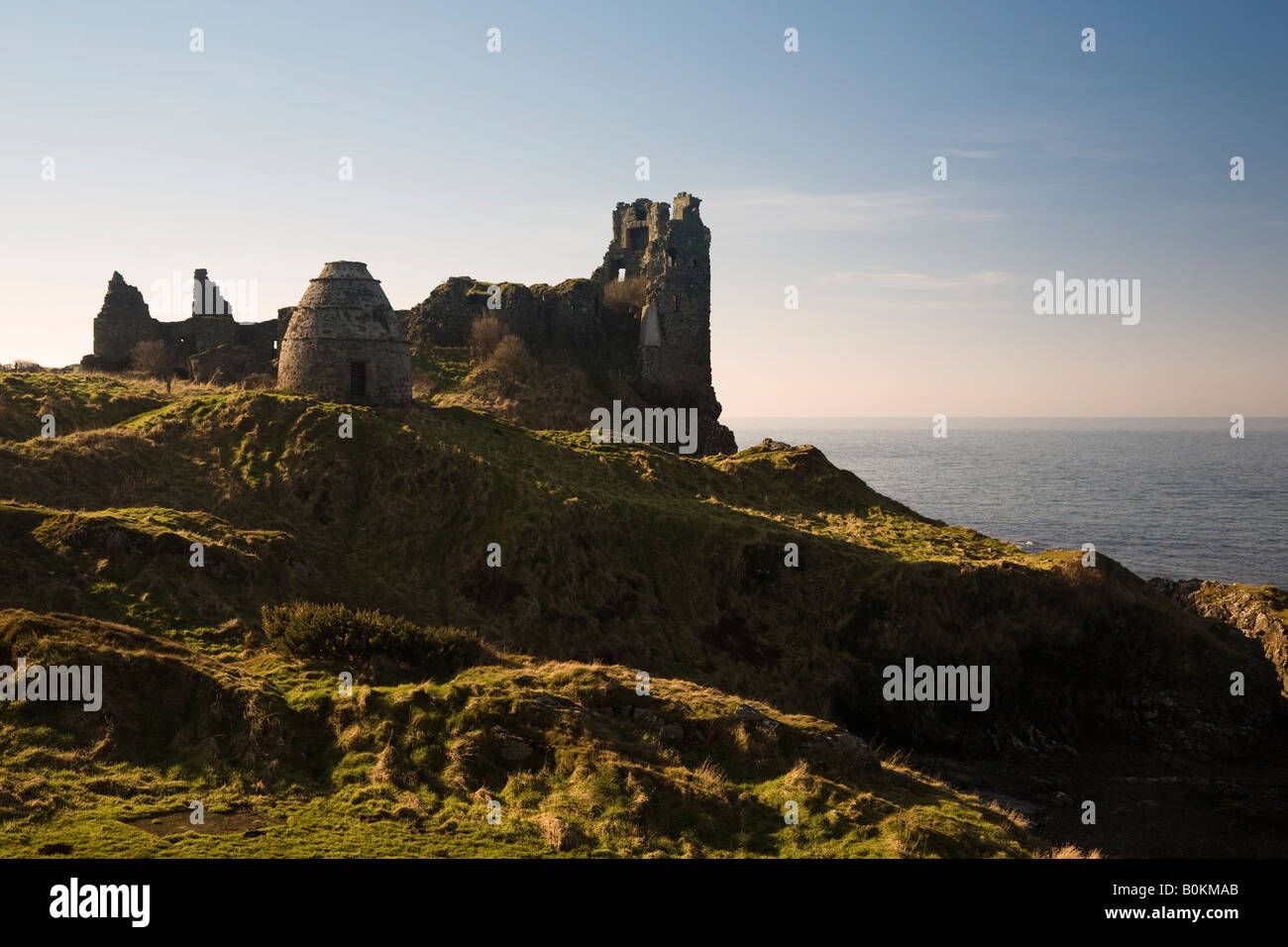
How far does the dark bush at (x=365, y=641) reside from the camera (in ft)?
61.4

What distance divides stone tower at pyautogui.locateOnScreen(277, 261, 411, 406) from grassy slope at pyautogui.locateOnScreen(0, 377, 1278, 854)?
63.8 inches

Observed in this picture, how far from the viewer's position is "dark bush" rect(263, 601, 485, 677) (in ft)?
61.4

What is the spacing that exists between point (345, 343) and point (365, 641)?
2046cm

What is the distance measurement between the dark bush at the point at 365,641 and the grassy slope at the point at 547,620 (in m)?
0.60

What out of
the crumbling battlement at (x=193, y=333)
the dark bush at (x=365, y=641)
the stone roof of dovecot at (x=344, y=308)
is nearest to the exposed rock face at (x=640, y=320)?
the crumbling battlement at (x=193, y=333)

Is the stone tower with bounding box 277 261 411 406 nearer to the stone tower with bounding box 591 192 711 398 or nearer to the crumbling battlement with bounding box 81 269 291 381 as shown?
the crumbling battlement with bounding box 81 269 291 381

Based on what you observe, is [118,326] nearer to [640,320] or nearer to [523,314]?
[523,314]

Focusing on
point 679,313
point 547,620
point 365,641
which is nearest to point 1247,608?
point 547,620

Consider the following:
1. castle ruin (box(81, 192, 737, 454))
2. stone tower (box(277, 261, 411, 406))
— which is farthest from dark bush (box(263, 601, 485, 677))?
castle ruin (box(81, 192, 737, 454))

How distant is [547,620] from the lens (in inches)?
1139

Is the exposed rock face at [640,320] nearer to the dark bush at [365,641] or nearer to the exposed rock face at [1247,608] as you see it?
the exposed rock face at [1247,608]
